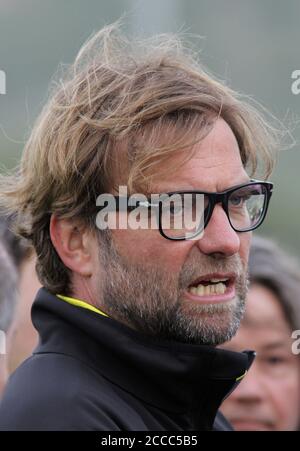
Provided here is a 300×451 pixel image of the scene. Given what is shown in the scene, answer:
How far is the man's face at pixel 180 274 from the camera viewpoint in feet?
7.34

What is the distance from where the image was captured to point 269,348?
3781 mm

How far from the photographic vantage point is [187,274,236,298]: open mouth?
2254 mm

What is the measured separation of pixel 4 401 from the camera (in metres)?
2.05

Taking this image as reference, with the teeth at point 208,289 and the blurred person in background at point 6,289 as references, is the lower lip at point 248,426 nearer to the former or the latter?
the blurred person in background at point 6,289

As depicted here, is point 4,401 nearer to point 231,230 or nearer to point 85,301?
point 85,301

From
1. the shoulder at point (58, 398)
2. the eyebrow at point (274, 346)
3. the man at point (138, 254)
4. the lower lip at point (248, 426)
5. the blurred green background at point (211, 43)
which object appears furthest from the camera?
the blurred green background at point (211, 43)

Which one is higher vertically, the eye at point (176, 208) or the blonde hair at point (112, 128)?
the blonde hair at point (112, 128)

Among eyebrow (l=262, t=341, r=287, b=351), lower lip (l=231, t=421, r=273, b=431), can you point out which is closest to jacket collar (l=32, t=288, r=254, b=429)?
lower lip (l=231, t=421, r=273, b=431)

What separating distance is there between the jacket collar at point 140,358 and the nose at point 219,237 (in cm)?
25

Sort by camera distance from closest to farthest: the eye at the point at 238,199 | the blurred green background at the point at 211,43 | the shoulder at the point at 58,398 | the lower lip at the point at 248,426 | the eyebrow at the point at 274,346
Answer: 1. the shoulder at the point at 58,398
2. the eye at the point at 238,199
3. the lower lip at the point at 248,426
4. the eyebrow at the point at 274,346
5. the blurred green background at the point at 211,43

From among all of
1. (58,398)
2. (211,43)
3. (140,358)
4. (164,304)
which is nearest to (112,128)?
(164,304)

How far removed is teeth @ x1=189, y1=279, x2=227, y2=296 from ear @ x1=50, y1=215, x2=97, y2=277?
0.99ft

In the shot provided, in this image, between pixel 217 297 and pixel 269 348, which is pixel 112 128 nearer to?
pixel 217 297

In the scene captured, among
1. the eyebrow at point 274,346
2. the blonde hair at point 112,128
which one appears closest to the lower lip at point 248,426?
the eyebrow at point 274,346
